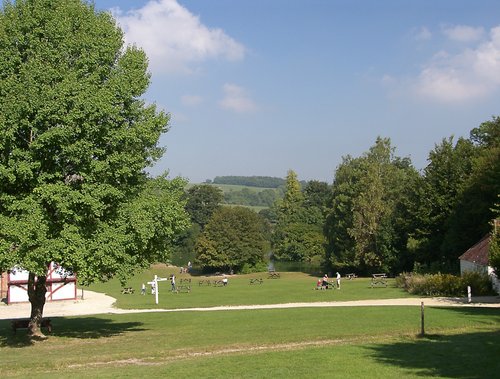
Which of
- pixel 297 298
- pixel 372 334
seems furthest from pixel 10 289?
pixel 372 334

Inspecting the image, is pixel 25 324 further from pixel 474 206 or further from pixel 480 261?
pixel 474 206

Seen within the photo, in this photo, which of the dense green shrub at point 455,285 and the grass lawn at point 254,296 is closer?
the dense green shrub at point 455,285

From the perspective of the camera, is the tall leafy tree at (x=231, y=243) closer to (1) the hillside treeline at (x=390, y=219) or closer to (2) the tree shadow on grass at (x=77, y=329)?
(1) the hillside treeline at (x=390, y=219)

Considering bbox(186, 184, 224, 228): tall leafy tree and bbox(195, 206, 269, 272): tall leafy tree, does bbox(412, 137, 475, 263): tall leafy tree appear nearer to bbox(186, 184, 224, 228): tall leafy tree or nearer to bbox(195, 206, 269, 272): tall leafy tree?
bbox(195, 206, 269, 272): tall leafy tree

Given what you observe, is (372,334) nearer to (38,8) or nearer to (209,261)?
(38,8)

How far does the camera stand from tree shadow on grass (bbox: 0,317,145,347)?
81.1 ft

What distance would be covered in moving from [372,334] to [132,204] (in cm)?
1053

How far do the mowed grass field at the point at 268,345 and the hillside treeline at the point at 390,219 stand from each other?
24250 mm

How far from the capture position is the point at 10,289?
4591 centimetres

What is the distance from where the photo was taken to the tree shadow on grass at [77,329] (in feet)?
81.1

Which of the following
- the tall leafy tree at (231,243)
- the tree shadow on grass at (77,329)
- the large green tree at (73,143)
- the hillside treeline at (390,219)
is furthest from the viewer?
the tall leafy tree at (231,243)

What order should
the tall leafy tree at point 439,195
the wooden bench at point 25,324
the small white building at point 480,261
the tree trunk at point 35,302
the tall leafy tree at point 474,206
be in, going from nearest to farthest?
1. the tree trunk at point 35,302
2. the wooden bench at point 25,324
3. the small white building at point 480,261
4. the tall leafy tree at point 474,206
5. the tall leafy tree at point 439,195

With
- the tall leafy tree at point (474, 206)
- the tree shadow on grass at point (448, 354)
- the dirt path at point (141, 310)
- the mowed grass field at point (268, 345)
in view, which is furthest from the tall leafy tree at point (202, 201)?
the tree shadow on grass at point (448, 354)

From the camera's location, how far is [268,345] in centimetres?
2034
